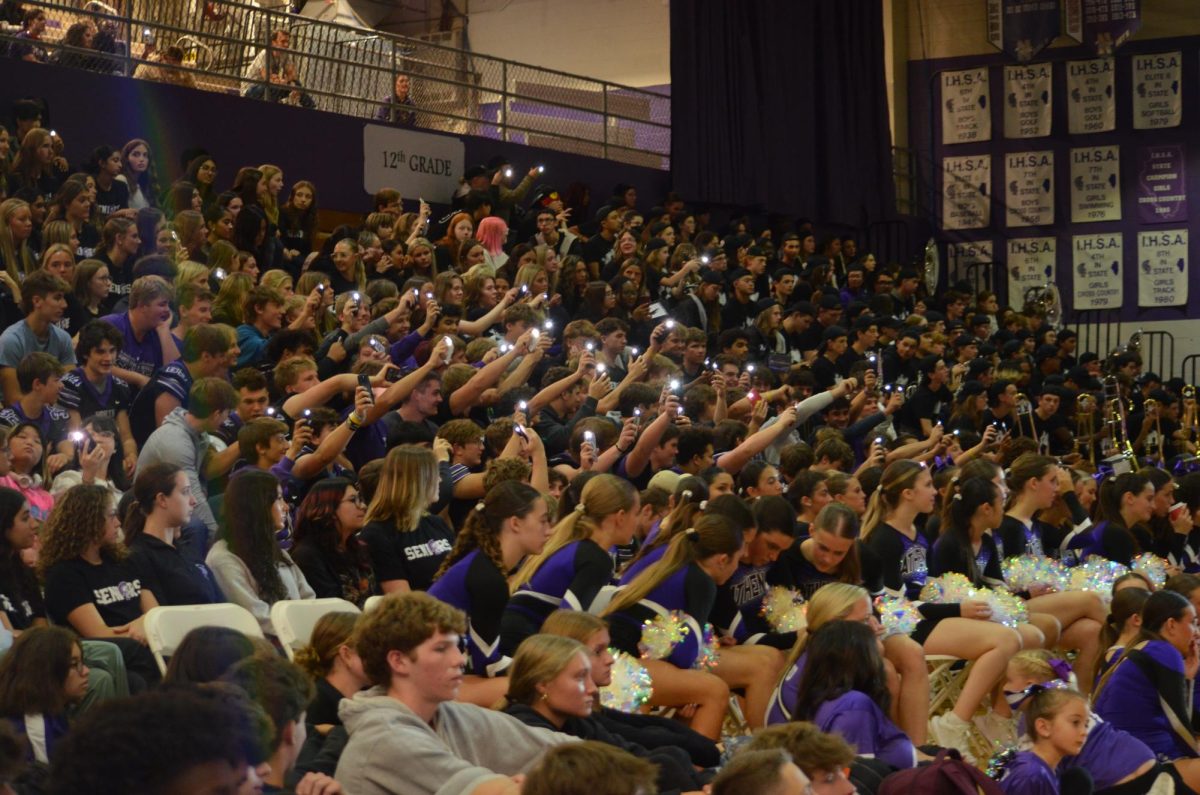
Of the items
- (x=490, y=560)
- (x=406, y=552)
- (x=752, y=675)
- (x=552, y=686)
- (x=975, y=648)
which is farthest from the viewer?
(x=975, y=648)

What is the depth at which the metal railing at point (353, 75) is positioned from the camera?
11.8 metres

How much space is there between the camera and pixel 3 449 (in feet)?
18.7

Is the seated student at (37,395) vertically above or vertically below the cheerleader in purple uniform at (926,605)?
above

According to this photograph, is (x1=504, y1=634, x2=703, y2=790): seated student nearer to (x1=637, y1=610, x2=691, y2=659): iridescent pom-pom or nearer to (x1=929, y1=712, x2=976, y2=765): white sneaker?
(x1=637, y1=610, x2=691, y2=659): iridescent pom-pom

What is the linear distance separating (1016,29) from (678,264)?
8786 millimetres

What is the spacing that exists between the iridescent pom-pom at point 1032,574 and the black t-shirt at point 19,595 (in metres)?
4.51

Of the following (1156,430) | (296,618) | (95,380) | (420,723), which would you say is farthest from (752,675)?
(1156,430)

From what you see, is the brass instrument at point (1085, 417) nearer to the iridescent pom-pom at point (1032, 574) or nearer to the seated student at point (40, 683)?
the iridescent pom-pom at point (1032, 574)

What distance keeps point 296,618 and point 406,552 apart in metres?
0.88

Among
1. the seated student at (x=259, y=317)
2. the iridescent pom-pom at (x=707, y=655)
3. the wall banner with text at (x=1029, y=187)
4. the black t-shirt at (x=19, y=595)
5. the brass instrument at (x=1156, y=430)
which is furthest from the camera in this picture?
the wall banner with text at (x=1029, y=187)

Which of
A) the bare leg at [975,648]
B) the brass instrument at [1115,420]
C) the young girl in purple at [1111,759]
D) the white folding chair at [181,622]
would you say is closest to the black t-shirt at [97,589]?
the white folding chair at [181,622]

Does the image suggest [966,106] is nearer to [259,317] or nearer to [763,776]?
[259,317]

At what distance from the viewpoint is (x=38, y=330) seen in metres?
7.20

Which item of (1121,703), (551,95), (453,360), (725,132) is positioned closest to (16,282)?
(453,360)
